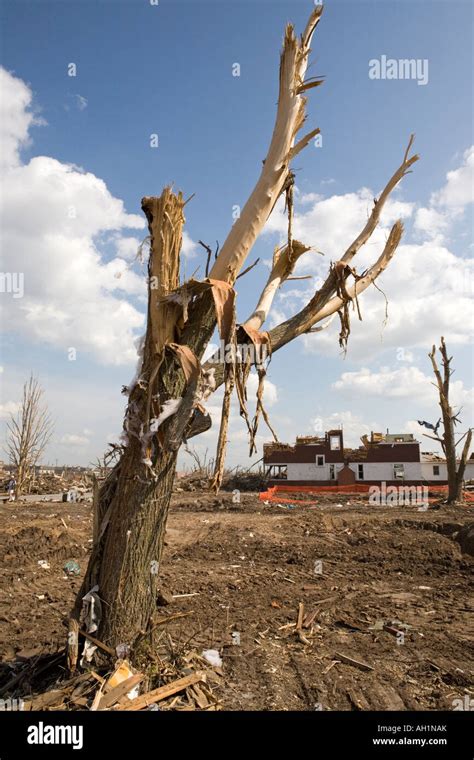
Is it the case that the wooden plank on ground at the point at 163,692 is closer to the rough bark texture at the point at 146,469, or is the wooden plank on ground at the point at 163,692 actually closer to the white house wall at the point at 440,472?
the rough bark texture at the point at 146,469

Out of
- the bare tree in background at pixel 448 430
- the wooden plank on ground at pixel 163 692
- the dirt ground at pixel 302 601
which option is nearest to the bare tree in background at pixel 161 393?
the wooden plank on ground at pixel 163 692

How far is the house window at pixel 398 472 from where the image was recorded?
32219mm

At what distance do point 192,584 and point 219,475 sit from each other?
4795mm

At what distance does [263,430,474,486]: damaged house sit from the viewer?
3250 cm

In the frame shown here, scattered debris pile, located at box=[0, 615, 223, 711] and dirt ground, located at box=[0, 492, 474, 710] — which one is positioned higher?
scattered debris pile, located at box=[0, 615, 223, 711]

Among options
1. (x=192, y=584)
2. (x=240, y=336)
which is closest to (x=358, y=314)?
(x=240, y=336)

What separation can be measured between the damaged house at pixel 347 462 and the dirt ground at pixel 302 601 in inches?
786

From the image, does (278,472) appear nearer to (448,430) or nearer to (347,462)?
(347,462)

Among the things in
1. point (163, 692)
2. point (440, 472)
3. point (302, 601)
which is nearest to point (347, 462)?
point (440, 472)

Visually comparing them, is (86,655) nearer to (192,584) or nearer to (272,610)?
(272,610)

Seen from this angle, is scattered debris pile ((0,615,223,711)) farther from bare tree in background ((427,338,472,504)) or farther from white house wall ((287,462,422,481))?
white house wall ((287,462,422,481))

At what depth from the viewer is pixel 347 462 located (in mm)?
33250

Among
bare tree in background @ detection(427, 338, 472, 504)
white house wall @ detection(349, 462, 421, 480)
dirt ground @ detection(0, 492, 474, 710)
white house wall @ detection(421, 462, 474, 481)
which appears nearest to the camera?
dirt ground @ detection(0, 492, 474, 710)

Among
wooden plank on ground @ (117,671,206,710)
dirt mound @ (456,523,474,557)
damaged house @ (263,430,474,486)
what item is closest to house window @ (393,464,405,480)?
damaged house @ (263,430,474,486)
